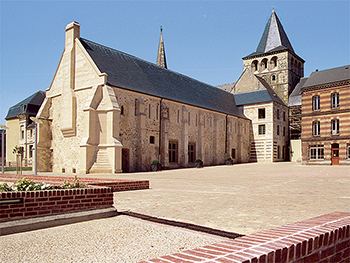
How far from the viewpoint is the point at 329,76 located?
35.6m

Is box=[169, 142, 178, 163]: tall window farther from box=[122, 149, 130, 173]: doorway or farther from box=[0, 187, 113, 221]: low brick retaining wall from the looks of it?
box=[0, 187, 113, 221]: low brick retaining wall

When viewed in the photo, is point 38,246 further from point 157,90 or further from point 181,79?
point 181,79

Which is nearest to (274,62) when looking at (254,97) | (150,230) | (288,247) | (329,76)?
(254,97)

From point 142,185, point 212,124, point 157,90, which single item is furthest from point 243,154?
point 142,185

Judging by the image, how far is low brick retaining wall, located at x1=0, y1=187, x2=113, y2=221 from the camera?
5074 mm

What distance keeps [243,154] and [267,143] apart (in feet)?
12.7

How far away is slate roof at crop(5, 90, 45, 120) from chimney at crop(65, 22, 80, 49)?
22.4 metres

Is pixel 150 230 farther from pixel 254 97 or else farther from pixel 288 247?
pixel 254 97

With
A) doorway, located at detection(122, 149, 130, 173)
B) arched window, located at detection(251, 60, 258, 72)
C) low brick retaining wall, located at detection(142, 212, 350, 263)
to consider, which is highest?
arched window, located at detection(251, 60, 258, 72)

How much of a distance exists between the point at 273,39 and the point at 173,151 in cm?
3489

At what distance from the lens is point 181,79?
39250 millimetres

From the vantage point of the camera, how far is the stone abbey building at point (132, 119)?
83.0 feet

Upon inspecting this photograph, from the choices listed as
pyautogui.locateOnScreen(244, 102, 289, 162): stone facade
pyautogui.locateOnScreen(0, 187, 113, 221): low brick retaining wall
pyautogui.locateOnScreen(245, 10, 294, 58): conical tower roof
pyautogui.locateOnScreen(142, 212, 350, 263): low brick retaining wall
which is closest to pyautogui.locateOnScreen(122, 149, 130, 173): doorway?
pyautogui.locateOnScreen(0, 187, 113, 221): low brick retaining wall

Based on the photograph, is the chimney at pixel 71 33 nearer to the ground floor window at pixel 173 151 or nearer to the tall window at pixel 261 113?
the ground floor window at pixel 173 151
